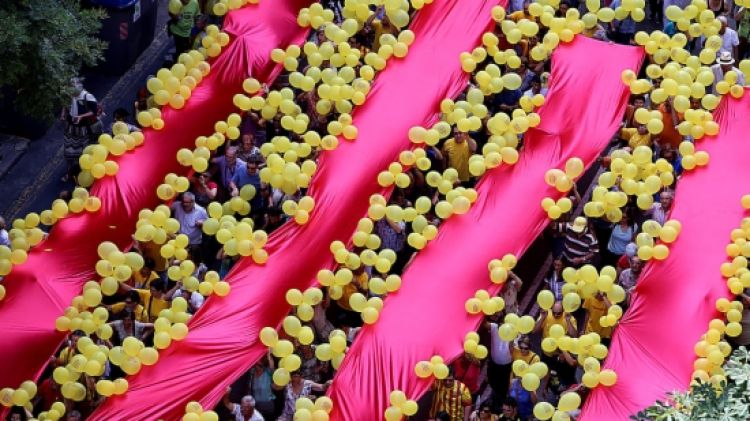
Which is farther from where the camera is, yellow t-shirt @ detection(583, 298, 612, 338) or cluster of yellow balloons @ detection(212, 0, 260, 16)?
cluster of yellow balloons @ detection(212, 0, 260, 16)

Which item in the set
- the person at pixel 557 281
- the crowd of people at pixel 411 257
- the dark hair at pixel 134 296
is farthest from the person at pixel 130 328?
the person at pixel 557 281

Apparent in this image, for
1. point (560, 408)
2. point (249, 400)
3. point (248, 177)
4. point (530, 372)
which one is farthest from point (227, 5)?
point (560, 408)

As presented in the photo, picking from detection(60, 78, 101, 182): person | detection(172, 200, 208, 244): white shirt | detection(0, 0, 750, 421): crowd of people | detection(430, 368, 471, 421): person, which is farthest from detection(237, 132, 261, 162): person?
detection(430, 368, 471, 421): person

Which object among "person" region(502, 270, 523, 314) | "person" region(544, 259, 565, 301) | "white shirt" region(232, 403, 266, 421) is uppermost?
"person" region(544, 259, 565, 301)

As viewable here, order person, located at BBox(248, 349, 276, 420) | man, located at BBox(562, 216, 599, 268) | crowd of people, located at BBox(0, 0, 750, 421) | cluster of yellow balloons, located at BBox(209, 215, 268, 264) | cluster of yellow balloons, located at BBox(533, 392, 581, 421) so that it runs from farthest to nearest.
→ man, located at BBox(562, 216, 599, 268) < cluster of yellow balloons, located at BBox(209, 215, 268, 264) < person, located at BBox(248, 349, 276, 420) < crowd of people, located at BBox(0, 0, 750, 421) < cluster of yellow balloons, located at BBox(533, 392, 581, 421)

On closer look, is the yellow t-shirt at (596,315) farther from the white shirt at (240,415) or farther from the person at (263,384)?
the white shirt at (240,415)

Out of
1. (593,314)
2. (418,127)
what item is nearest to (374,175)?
(418,127)

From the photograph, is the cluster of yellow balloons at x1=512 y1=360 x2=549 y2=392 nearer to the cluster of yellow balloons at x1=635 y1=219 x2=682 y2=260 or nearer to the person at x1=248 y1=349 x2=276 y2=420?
the cluster of yellow balloons at x1=635 y1=219 x2=682 y2=260
